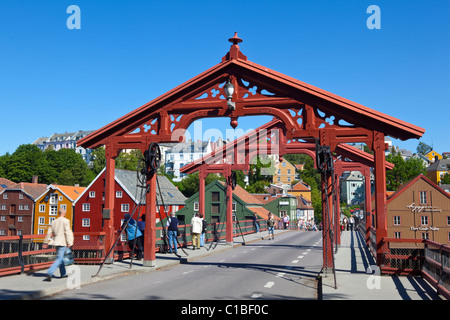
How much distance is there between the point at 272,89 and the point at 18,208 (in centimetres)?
7975

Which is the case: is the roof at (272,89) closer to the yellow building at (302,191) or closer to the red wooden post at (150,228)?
the red wooden post at (150,228)

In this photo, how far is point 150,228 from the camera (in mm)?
14578

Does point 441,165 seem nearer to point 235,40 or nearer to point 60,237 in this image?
point 235,40

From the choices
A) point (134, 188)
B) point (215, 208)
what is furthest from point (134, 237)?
point (134, 188)

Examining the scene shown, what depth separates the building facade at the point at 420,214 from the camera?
67188 millimetres

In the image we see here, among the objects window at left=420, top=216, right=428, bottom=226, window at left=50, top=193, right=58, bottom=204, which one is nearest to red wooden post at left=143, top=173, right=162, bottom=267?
window at left=420, top=216, right=428, bottom=226

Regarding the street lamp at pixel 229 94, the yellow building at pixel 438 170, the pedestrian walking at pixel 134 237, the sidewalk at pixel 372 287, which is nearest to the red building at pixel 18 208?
the pedestrian walking at pixel 134 237

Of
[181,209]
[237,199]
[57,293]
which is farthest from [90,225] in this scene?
[57,293]

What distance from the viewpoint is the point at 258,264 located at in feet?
52.9

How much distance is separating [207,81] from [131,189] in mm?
51511

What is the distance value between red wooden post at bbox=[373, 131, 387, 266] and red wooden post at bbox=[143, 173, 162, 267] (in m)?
6.86

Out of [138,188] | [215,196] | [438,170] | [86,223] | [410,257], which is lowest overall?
[86,223]

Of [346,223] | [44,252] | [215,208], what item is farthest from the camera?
[215,208]
